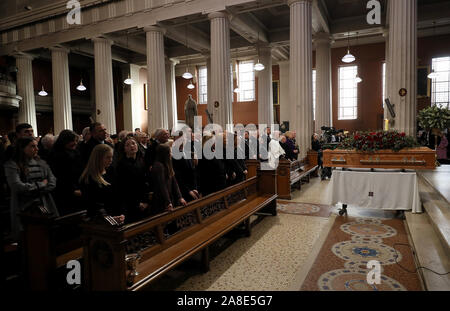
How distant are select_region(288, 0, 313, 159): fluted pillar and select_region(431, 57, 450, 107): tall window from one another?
971 cm

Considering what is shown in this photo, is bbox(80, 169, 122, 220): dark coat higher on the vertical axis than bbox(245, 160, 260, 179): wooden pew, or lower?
higher

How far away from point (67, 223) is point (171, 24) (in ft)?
36.3

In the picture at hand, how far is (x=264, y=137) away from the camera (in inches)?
298

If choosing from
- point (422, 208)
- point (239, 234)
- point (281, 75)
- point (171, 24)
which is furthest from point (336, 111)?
point (239, 234)

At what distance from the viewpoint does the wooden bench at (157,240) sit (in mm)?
2238

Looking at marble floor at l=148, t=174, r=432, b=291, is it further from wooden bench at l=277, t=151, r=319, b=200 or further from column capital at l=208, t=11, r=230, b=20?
column capital at l=208, t=11, r=230, b=20

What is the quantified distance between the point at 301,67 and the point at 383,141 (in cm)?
511

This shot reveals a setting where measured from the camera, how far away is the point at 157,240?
3.09 m

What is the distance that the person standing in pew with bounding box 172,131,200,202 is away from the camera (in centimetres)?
404

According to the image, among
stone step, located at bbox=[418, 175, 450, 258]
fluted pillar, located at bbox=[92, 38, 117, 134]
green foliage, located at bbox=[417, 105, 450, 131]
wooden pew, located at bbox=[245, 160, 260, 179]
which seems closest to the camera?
stone step, located at bbox=[418, 175, 450, 258]

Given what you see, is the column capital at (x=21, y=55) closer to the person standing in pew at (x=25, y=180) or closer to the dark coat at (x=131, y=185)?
the person standing in pew at (x=25, y=180)

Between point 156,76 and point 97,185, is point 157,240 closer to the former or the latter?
point 97,185

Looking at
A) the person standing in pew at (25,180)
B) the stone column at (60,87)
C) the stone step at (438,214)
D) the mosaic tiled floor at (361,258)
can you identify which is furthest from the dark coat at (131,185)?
the stone column at (60,87)

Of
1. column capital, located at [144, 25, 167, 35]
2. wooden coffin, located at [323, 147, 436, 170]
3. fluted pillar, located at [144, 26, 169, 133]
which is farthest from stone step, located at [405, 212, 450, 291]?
column capital, located at [144, 25, 167, 35]
